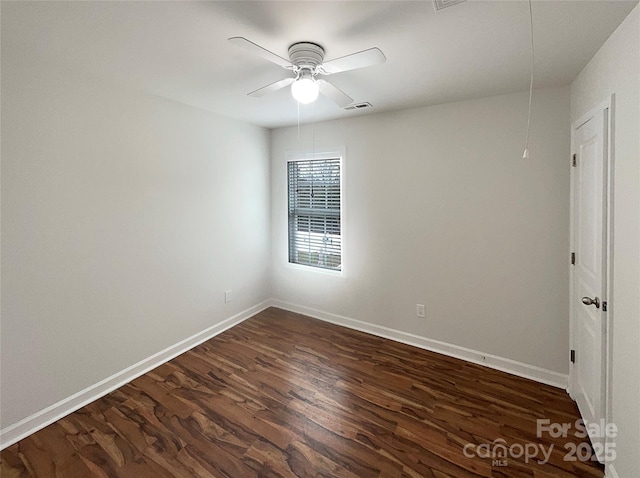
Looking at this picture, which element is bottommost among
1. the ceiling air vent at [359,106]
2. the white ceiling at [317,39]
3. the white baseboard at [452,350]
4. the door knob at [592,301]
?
the white baseboard at [452,350]

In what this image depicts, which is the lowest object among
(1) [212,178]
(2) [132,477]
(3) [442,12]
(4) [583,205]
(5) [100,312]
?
(2) [132,477]

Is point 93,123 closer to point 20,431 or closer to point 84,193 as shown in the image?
point 84,193

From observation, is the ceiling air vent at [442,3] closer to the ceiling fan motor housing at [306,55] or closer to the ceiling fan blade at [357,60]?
the ceiling fan blade at [357,60]

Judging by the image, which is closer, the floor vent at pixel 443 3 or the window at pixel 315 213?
the floor vent at pixel 443 3

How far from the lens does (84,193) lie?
2.25m

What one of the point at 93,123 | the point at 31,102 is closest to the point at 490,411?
the point at 93,123

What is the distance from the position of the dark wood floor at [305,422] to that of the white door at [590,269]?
283 millimetres

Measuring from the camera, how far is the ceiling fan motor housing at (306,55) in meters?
1.74

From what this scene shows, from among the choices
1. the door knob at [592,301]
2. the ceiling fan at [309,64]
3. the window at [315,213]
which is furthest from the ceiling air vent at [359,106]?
the door knob at [592,301]

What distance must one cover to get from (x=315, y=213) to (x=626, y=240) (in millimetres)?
2948

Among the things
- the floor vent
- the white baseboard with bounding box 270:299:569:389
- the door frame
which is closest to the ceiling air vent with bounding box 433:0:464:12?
the floor vent

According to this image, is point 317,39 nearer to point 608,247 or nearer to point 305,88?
point 305,88

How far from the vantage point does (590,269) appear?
1963 mm

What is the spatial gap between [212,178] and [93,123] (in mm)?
1188
